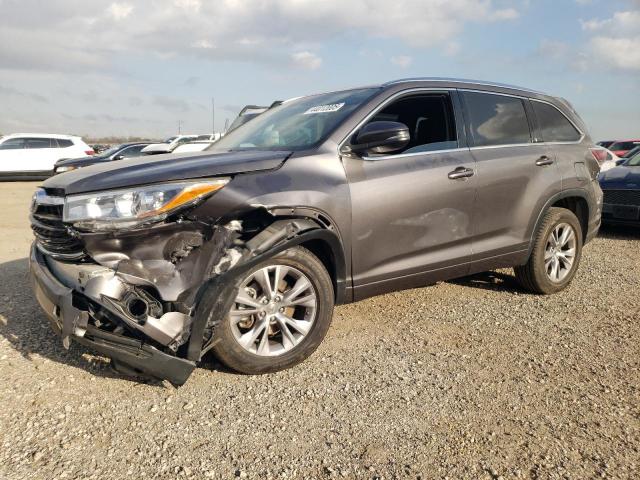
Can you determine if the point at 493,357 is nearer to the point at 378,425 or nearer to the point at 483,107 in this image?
the point at 378,425

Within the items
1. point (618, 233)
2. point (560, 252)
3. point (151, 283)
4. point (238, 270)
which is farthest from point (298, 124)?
point (618, 233)

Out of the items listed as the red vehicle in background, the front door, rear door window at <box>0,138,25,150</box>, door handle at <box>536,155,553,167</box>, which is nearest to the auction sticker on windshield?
the front door

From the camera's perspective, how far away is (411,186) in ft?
11.4

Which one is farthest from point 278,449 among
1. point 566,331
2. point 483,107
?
point 483,107

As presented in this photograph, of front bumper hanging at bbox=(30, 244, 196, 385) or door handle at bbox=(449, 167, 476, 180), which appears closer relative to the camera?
front bumper hanging at bbox=(30, 244, 196, 385)

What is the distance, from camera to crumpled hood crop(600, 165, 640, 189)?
7.55 meters

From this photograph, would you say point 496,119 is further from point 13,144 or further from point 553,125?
point 13,144

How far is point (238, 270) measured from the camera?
2684 millimetres

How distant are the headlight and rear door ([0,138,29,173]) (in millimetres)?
16507

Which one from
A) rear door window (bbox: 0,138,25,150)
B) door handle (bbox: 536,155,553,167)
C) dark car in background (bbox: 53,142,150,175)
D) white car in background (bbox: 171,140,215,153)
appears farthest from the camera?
rear door window (bbox: 0,138,25,150)

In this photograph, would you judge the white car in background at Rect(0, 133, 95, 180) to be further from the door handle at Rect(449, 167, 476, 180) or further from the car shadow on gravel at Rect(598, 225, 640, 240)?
the door handle at Rect(449, 167, 476, 180)

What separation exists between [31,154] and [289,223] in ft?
56.1

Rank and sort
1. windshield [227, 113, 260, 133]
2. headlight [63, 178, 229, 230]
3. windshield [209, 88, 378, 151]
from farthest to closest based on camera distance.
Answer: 1. windshield [227, 113, 260, 133]
2. windshield [209, 88, 378, 151]
3. headlight [63, 178, 229, 230]

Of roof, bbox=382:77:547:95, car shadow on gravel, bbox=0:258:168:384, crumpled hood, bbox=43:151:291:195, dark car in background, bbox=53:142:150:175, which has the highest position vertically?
roof, bbox=382:77:547:95
